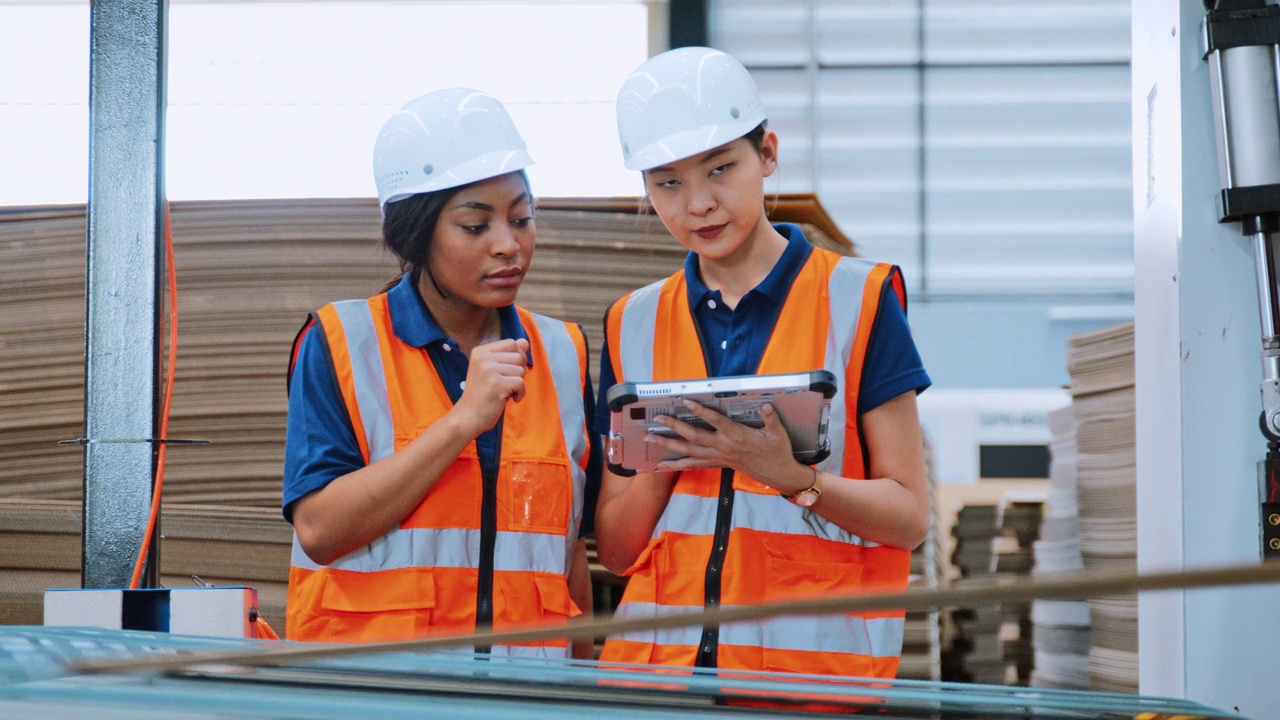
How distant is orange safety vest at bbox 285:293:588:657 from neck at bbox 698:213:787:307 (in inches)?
14.6

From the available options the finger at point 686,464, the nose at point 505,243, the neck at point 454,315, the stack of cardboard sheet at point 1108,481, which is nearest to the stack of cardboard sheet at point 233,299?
the stack of cardboard sheet at point 1108,481

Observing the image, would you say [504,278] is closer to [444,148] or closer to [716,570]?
[444,148]

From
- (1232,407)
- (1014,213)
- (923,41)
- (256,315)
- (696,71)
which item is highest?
(923,41)

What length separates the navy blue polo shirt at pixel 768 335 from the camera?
1946 mm

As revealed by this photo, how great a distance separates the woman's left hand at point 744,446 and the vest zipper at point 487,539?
336 mm

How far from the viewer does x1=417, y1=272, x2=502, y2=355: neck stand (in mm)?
2164

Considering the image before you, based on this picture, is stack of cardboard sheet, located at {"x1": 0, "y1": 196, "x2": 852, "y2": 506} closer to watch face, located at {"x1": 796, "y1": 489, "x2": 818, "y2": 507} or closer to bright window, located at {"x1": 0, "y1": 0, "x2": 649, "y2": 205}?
bright window, located at {"x1": 0, "y1": 0, "x2": 649, "y2": 205}

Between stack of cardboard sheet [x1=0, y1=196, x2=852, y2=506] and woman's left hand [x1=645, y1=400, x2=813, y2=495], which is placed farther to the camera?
stack of cardboard sheet [x1=0, y1=196, x2=852, y2=506]

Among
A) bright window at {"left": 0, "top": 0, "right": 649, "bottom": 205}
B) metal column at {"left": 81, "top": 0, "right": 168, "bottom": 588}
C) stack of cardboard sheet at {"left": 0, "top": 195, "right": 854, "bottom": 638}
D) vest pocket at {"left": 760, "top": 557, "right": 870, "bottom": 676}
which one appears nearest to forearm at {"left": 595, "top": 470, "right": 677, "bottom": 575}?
vest pocket at {"left": 760, "top": 557, "right": 870, "bottom": 676}

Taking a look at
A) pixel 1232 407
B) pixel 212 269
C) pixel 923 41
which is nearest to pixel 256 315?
pixel 212 269

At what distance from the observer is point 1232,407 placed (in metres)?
1.91

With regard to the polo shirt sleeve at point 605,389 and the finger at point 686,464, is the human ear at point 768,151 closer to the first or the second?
the polo shirt sleeve at point 605,389

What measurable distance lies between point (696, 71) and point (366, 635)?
3.51ft

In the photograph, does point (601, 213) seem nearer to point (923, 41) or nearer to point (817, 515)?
point (817, 515)
